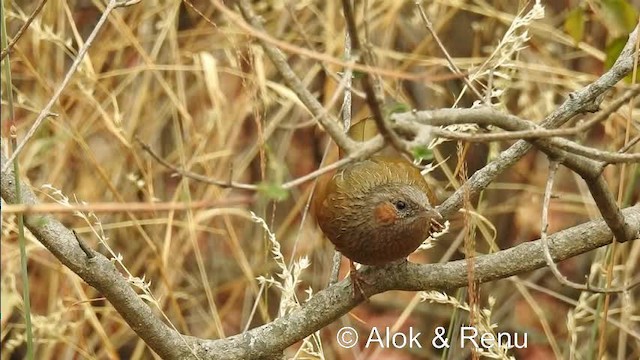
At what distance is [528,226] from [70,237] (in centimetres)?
322

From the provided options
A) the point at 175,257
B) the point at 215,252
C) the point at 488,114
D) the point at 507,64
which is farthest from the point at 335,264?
the point at 215,252

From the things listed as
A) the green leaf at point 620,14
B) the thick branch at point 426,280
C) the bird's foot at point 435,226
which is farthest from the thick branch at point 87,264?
the green leaf at point 620,14

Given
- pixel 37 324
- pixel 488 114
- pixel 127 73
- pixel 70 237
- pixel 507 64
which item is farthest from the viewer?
pixel 127 73

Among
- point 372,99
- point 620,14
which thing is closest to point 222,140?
point 620,14

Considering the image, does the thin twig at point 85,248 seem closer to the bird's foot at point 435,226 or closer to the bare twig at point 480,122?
the bare twig at point 480,122

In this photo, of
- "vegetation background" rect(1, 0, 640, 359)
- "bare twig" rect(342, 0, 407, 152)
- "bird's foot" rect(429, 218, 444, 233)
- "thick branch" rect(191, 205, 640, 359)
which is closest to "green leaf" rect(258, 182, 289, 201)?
"bare twig" rect(342, 0, 407, 152)

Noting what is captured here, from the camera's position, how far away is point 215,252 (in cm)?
495

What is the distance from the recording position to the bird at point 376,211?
246cm

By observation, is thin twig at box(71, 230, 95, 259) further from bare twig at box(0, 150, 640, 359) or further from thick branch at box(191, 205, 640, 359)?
thick branch at box(191, 205, 640, 359)

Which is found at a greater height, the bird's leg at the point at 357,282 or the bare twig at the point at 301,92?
the bird's leg at the point at 357,282

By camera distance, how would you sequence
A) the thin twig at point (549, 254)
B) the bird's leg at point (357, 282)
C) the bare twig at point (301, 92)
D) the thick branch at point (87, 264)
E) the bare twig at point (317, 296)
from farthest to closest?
the bird's leg at point (357, 282) < the bare twig at point (317, 296) < the thick branch at point (87, 264) < the thin twig at point (549, 254) < the bare twig at point (301, 92)

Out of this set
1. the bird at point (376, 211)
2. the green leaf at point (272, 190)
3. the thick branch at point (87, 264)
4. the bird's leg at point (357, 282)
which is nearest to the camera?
the green leaf at point (272, 190)

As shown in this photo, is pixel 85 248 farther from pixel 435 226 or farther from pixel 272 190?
pixel 435 226

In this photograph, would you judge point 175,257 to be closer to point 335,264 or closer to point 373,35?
point 373,35
